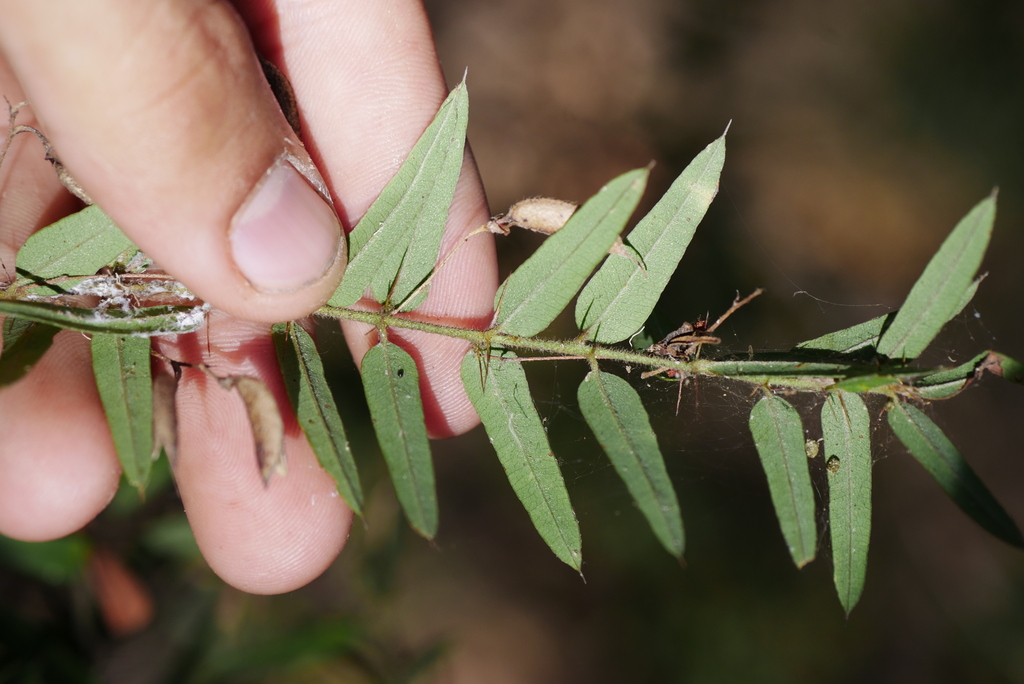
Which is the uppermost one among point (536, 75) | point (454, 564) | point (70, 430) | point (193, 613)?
point (536, 75)

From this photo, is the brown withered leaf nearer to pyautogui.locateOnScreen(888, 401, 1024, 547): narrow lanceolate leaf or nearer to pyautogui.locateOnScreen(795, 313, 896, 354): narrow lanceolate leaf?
pyautogui.locateOnScreen(795, 313, 896, 354): narrow lanceolate leaf

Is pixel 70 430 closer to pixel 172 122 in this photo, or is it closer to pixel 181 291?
pixel 181 291

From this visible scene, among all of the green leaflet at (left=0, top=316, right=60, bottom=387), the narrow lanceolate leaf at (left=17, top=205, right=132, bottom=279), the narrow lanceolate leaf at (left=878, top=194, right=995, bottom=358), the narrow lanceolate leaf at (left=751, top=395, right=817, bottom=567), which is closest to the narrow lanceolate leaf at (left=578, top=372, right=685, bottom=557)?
the narrow lanceolate leaf at (left=751, top=395, right=817, bottom=567)

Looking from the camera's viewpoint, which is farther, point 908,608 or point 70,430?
point 908,608

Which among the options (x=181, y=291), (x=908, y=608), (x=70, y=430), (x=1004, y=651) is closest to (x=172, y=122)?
(x=181, y=291)

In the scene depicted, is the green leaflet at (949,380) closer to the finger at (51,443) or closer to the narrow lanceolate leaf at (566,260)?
the narrow lanceolate leaf at (566,260)

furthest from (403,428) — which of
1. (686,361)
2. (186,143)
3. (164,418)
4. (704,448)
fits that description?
(704,448)
